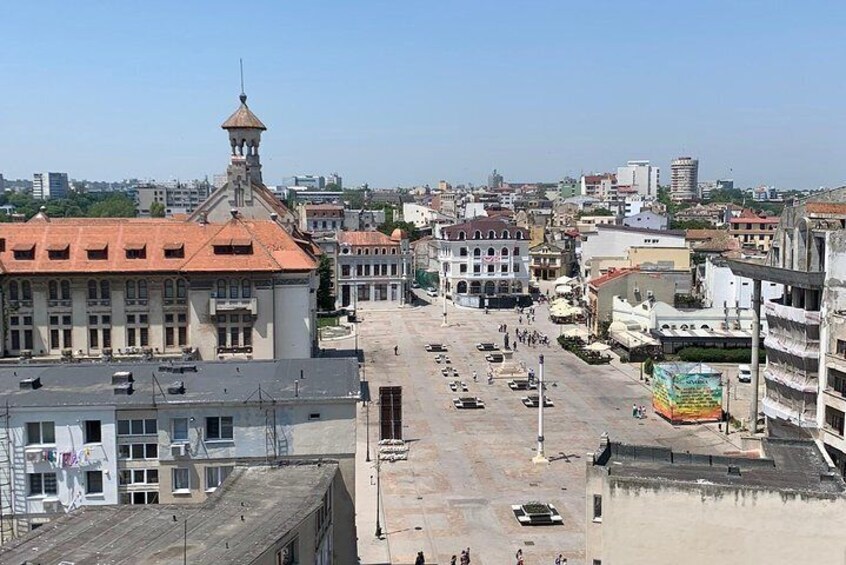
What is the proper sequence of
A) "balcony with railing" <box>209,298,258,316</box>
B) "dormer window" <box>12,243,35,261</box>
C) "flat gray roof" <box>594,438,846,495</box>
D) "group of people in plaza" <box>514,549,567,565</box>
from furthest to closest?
"balcony with railing" <box>209,298,258,316</box> < "dormer window" <box>12,243,35,261</box> < "group of people in plaza" <box>514,549,567,565</box> < "flat gray roof" <box>594,438,846,495</box>

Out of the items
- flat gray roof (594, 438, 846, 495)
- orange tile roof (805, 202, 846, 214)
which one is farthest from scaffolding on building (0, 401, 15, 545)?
orange tile roof (805, 202, 846, 214)

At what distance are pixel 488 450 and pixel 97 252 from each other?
108 feet

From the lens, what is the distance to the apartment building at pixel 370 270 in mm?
117875

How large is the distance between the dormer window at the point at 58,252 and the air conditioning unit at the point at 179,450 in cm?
3699

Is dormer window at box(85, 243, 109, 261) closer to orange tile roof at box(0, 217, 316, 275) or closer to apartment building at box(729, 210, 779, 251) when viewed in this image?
orange tile roof at box(0, 217, 316, 275)

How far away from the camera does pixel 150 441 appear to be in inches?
1266

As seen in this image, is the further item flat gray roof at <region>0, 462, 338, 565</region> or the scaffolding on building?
the scaffolding on building

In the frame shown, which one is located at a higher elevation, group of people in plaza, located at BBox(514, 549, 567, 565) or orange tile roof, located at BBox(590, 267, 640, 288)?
orange tile roof, located at BBox(590, 267, 640, 288)

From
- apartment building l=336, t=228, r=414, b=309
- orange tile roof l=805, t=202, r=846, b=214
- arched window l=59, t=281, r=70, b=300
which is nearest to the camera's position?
orange tile roof l=805, t=202, r=846, b=214

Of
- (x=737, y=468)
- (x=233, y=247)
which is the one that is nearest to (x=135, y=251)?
(x=233, y=247)

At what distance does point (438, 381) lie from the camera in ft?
242

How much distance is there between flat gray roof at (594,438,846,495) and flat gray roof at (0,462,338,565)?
31.9ft

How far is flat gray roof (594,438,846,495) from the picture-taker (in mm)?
26297

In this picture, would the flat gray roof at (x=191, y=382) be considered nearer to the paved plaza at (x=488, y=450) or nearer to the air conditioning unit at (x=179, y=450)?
the air conditioning unit at (x=179, y=450)
